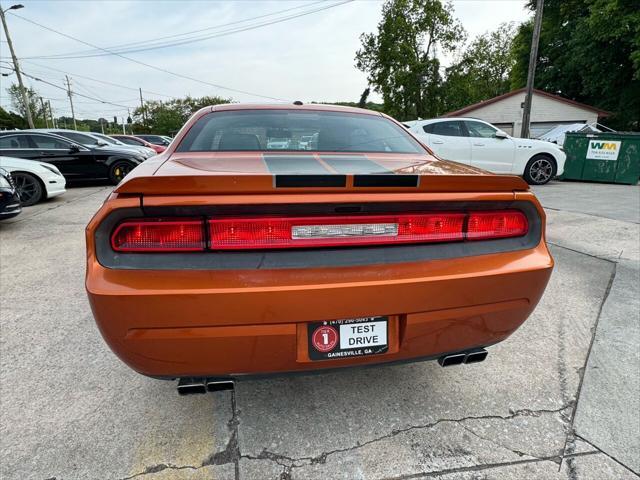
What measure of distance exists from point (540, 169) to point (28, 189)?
11047mm

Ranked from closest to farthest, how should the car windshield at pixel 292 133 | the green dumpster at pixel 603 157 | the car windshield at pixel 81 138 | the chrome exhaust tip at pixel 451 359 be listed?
1. the chrome exhaust tip at pixel 451 359
2. the car windshield at pixel 292 133
3. the car windshield at pixel 81 138
4. the green dumpster at pixel 603 157

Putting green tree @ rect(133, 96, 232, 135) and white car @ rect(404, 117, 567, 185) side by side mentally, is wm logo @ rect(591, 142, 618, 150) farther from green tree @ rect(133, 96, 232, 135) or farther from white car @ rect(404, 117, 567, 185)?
green tree @ rect(133, 96, 232, 135)

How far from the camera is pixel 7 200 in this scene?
16.9 ft

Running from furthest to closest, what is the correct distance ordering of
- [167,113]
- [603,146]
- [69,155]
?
[167,113], [603,146], [69,155]

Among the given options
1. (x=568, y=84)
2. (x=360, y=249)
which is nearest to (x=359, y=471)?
(x=360, y=249)

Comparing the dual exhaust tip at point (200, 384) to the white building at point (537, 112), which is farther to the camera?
the white building at point (537, 112)

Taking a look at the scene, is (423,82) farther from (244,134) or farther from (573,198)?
(244,134)

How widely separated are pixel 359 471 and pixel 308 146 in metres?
1.68

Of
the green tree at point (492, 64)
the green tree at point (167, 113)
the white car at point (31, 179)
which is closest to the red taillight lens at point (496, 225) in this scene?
the white car at point (31, 179)

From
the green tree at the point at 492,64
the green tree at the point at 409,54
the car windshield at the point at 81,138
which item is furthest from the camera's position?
the green tree at the point at 492,64

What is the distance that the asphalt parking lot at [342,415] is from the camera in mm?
1617

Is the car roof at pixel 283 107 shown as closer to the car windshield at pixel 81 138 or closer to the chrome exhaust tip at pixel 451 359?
the chrome exhaust tip at pixel 451 359

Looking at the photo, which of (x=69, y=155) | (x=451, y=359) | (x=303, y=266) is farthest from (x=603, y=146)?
(x=69, y=155)

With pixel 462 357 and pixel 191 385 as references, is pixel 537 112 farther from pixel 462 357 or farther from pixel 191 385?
pixel 191 385
